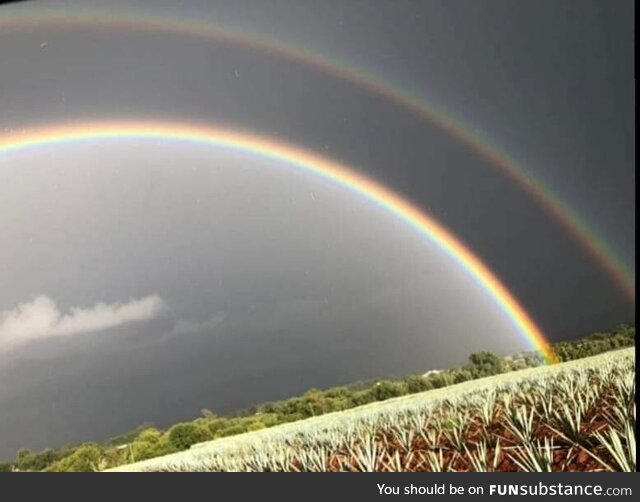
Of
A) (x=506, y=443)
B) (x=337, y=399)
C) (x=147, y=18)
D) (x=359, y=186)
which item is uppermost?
(x=147, y=18)

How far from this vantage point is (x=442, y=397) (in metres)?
4.29

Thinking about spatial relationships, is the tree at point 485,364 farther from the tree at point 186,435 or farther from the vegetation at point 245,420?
the tree at point 186,435

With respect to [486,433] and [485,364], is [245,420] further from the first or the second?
[486,433]

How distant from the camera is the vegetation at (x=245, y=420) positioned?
208 inches

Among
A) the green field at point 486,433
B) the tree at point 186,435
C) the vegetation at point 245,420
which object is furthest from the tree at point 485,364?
the tree at point 186,435

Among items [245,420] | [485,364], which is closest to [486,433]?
[485,364]

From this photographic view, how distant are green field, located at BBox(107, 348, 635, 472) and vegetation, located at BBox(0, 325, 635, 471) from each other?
0.69m

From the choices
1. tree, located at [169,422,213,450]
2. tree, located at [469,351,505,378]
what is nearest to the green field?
tree, located at [469,351,505,378]

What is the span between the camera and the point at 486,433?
3268 millimetres

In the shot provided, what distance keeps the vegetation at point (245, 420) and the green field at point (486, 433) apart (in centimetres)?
69
